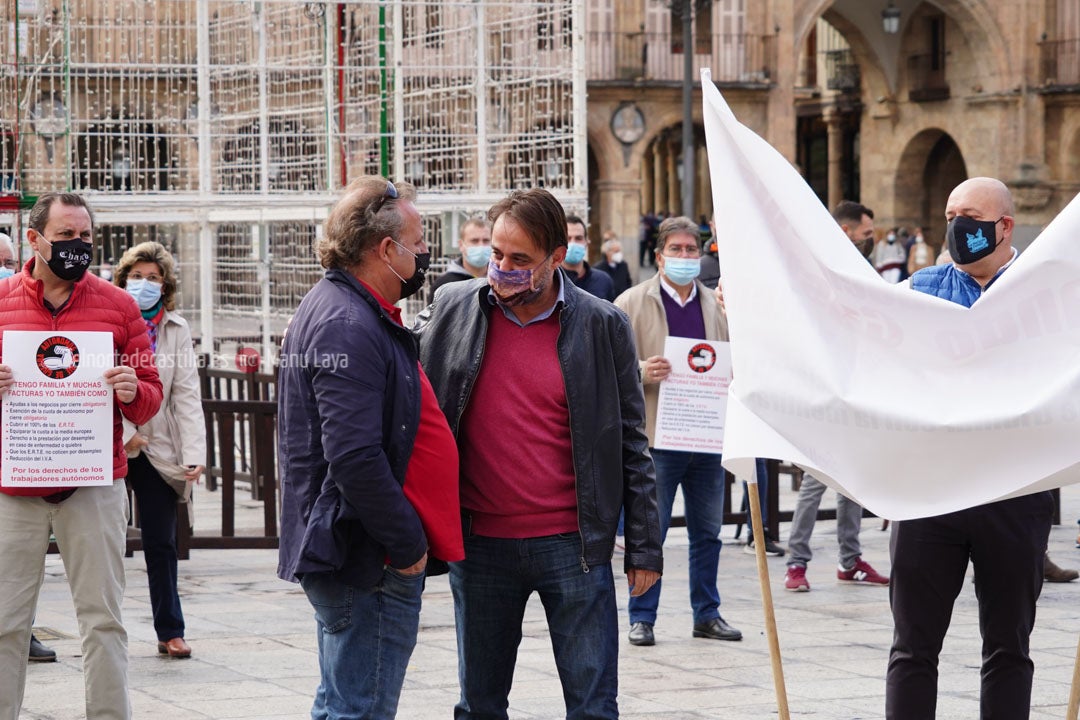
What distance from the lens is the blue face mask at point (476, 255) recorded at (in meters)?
9.52

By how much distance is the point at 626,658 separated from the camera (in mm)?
7449

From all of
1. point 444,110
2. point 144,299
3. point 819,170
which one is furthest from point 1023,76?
point 144,299

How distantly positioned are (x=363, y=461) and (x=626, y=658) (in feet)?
11.2

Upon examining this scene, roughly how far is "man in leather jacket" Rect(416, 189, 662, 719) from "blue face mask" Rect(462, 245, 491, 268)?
453 centimetres

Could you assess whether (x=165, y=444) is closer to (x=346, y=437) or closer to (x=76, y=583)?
(x=76, y=583)

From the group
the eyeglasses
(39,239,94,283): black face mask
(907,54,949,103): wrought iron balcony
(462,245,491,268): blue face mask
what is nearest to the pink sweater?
the eyeglasses

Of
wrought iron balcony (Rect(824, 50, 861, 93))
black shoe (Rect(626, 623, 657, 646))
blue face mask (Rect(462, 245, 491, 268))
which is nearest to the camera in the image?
black shoe (Rect(626, 623, 657, 646))

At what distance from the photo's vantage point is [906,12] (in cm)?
4038

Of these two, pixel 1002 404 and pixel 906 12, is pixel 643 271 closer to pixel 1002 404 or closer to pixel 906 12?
pixel 906 12

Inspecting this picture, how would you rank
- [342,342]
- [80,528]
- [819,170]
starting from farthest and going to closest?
1. [819,170]
2. [80,528]
3. [342,342]

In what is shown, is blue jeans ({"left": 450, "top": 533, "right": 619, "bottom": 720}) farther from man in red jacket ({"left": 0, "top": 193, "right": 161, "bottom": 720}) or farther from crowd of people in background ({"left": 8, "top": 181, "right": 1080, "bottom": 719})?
man in red jacket ({"left": 0, "top": 193, "right": 161, "bottom": 720})

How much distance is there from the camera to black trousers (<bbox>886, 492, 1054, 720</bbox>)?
5051 millimetres

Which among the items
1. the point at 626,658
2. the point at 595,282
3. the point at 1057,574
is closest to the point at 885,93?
the point at 595,282

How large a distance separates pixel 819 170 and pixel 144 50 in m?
37.8
